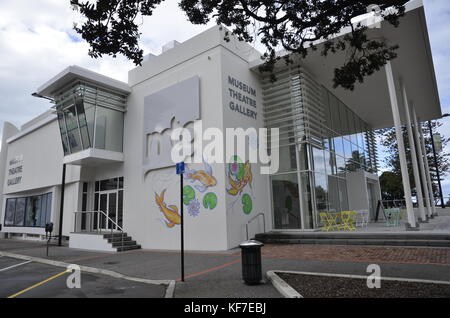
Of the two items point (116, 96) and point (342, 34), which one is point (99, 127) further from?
point (342, 34)

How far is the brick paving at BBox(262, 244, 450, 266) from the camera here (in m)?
8.02

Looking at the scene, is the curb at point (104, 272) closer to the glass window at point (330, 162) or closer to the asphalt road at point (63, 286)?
the asphalt road at point (63, 286)

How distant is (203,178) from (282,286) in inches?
302

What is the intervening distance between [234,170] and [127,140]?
6.90 m

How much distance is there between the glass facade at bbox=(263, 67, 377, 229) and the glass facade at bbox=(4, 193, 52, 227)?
15788mm

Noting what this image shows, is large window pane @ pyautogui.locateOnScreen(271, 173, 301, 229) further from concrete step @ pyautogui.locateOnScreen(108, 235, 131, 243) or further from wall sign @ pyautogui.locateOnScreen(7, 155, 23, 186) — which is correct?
wall sign @ pyautogui.locateOnScreen(7, 155, 23, 186)

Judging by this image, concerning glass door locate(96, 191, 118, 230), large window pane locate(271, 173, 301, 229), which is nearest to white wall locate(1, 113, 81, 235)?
glass door locate(96, 191, 118, 230)

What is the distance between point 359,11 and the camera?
7.57 metres

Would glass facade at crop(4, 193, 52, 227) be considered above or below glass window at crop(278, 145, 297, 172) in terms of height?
below

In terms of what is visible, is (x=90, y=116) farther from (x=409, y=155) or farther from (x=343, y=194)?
(x=409, y=155)

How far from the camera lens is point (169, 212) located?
14031 mm
